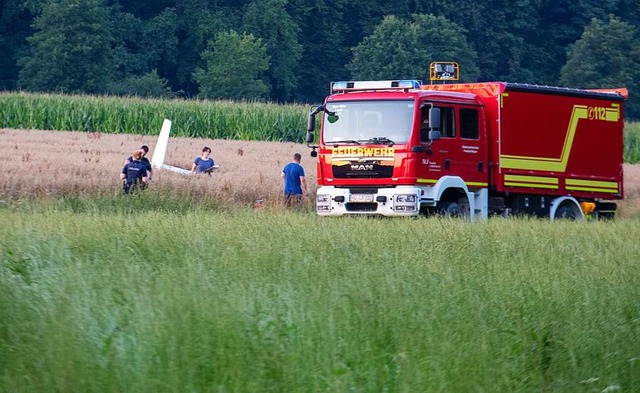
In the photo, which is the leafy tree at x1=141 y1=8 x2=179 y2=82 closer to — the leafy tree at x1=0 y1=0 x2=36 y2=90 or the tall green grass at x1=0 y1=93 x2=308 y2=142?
the leafy tree at x1=0 y1=0 x2=36 y2=90

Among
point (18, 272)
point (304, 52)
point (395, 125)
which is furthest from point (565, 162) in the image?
point (304, 52)

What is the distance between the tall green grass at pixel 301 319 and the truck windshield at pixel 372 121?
8.07m

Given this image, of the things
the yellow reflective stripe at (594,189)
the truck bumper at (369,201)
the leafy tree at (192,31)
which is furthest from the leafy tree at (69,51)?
the truck bumper at (369,201)

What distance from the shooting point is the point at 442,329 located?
9508mm

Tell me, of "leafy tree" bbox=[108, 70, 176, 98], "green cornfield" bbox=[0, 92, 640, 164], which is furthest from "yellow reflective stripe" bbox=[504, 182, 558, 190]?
"leafy tree" bbox=[108, 70, 176, 98]

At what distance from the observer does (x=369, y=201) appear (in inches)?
895

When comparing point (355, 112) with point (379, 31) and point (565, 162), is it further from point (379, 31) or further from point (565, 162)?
point (379, 31)

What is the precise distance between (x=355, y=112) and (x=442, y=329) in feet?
44.0

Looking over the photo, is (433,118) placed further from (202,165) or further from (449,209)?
(202,165)

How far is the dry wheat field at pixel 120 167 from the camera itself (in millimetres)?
26406

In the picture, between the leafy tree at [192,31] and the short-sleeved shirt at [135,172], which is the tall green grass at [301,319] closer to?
the short-sleeved shirt at [135,172]

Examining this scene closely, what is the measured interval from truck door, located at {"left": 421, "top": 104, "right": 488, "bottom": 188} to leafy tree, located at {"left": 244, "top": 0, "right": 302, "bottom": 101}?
5504 centimetres

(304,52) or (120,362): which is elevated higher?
(304,52)

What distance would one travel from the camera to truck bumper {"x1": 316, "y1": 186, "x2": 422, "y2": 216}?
2239 centimetres
